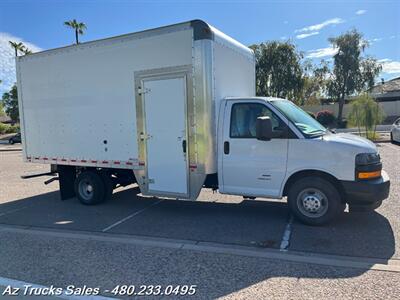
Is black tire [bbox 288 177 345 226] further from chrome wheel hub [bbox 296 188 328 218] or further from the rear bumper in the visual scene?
the rear bumper

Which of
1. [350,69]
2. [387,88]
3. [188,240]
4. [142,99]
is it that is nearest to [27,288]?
[188,240]

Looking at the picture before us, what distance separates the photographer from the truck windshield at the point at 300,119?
20.1 feet

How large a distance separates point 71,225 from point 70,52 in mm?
3668

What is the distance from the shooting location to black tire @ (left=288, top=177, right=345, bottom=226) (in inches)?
231

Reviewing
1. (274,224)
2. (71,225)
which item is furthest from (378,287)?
(71,225)

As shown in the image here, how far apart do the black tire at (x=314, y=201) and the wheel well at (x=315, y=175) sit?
0.20ft

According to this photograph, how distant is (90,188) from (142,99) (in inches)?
99.5

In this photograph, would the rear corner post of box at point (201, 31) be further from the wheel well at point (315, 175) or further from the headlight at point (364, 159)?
the headlight at point (364, 159)

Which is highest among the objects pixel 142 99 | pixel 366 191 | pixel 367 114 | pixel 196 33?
pixel 196 33

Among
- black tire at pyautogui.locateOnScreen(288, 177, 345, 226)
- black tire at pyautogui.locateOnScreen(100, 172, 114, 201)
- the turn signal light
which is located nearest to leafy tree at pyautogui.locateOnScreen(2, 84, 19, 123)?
black tire at pyautogui.locateOnScreen(100, 172, 114, 201)

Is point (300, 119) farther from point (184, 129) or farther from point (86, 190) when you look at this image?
point (86, 190)

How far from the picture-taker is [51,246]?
18.0 feet

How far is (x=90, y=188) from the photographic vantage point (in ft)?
27.1

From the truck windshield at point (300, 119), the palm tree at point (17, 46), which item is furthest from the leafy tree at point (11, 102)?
the truck windshield at point (300, 119)
